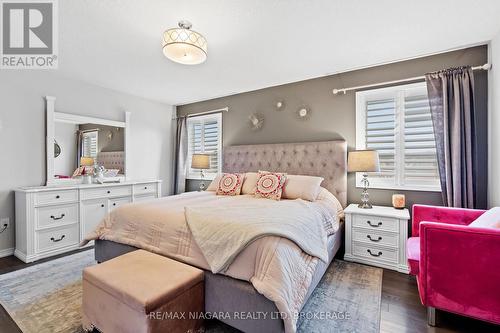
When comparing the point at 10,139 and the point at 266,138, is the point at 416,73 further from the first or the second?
the point at 10,139

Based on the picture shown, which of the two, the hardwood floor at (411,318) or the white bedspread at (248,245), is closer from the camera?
the white bedspread at (248,245)

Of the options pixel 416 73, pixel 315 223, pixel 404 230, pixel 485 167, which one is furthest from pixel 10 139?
pixel 485 167

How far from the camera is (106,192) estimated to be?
Result: 3.45 metres

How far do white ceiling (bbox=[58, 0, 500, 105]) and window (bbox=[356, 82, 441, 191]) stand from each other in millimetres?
442

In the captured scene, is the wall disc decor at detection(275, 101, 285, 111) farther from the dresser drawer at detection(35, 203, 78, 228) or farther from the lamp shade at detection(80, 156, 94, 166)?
the dresser drawer at detection(35, 203, 78, 228)

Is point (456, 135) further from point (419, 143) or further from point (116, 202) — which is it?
point (116, 202)

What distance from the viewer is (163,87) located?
149 inches

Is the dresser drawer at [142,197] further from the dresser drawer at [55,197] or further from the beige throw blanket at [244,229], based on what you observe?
the beige throw blanket at [244,229]

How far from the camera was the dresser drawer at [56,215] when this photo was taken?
9.18 feet

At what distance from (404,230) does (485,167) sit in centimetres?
104

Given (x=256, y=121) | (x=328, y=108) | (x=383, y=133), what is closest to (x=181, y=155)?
(x=256, y=121)

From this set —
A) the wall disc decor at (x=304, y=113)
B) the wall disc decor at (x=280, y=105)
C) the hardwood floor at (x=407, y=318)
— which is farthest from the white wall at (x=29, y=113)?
the wall disc decor at (x=304, y=113)

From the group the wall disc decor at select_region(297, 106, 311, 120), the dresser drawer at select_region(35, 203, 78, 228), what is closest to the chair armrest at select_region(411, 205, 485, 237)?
the wall disc decor at select_region(297, 106, 311, 120)

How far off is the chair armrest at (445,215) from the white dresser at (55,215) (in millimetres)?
3934
